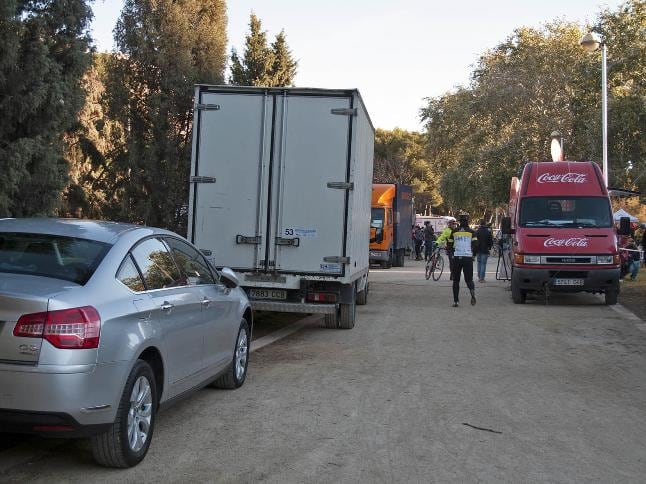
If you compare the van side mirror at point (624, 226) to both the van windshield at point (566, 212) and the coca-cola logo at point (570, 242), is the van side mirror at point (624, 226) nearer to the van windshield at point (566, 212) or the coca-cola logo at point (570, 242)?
the van windshield at point (566, 212)

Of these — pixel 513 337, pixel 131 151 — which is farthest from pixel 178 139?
pixel 513 337

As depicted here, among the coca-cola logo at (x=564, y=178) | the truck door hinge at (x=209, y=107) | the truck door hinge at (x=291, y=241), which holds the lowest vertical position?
the truck door hinge at (x=291, y=241)

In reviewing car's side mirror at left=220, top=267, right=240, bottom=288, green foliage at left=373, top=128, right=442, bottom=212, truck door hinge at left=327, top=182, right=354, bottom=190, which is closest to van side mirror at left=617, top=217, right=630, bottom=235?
truck door hinge at left=327, top=182, right=354, bottom=190

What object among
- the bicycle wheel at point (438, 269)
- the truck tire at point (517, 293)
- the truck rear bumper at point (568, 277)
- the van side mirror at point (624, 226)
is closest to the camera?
the truck rear bumper at point (568, 277)

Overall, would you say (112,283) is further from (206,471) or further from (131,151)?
(131,151)

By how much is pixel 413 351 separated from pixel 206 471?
5.26 metres

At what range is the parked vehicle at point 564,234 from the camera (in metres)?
14.9

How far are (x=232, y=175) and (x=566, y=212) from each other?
8267mm

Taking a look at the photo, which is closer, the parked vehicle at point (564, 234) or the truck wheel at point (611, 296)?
the parked vehicle at point (564, 234)

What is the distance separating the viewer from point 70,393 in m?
4.16

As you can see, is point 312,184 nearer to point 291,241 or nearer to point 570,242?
point 291,241

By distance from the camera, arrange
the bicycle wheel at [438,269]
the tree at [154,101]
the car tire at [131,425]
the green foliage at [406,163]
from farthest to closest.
Result: the green foliage at [406,163] → the bicycle wheel at [438,269] → the tree at [154,101] → the car tire at [131,425]

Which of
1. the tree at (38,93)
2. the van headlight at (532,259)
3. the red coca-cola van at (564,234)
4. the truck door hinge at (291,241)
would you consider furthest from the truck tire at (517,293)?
the tree at (38,93)

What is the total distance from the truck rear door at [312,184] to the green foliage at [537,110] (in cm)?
2425
